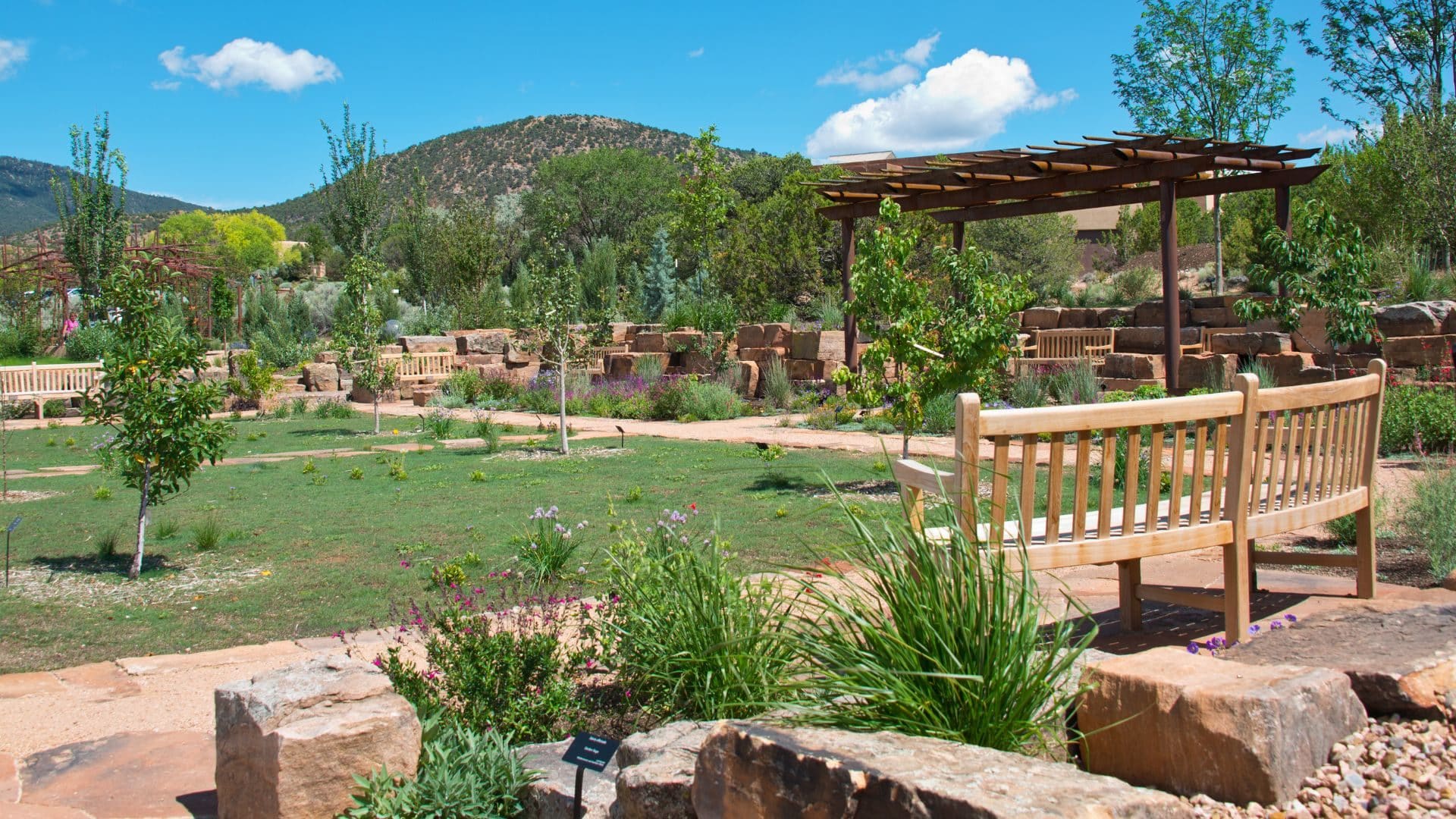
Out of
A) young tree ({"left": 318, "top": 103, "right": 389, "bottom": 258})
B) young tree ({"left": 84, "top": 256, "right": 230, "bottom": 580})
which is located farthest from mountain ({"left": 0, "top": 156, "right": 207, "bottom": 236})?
young tree ({"left": 84, "top": 256, "right": 230, "bottom": 580})

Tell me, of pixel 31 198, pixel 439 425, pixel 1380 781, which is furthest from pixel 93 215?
pixel 31 198

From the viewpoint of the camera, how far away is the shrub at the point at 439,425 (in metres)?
15.4

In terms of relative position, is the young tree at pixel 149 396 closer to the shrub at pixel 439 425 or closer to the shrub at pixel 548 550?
the shrub at pixel 548 550

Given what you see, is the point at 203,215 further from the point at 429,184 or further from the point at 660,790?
the point at 660,790

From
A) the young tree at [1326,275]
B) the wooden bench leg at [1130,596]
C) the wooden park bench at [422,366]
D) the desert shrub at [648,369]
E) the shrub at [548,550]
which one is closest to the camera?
the wooden bench leg at [1130,596]

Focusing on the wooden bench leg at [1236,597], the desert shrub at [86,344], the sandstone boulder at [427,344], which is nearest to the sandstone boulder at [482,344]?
the sandstone boulder at [427,344]

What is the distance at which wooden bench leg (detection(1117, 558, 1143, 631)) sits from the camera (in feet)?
16.0

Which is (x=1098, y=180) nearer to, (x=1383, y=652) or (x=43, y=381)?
(x=1383, y=652)

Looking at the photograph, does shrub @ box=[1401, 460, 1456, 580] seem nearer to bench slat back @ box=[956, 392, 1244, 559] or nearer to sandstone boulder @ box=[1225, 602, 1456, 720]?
sandstone boulder @ box=[1225, 602, 1456, 720]

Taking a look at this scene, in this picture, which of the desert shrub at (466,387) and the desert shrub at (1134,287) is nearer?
the desert shrub at (466,387)

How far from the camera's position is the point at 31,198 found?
11744 cm

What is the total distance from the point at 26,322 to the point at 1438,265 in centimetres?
3378

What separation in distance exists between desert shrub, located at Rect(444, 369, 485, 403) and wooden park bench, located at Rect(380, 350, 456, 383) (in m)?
1.55

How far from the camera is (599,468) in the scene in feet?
37.7
